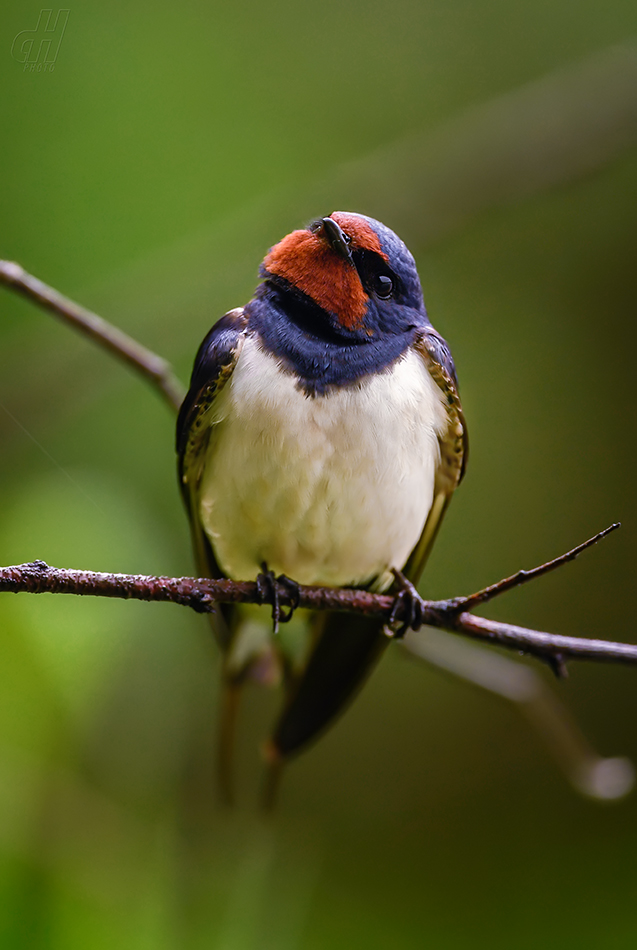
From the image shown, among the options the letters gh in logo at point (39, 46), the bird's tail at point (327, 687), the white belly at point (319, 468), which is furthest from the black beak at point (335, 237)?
the bird's tail at point (327, 687)

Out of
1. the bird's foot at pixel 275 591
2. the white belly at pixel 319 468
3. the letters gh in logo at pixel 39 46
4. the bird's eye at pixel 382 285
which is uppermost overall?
the letters gh in logo at pixel 39 46

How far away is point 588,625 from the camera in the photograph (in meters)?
2.35

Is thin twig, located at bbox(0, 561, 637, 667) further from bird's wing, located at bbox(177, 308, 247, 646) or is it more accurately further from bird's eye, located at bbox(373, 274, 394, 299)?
bird's eye, located at bbox(373, 274, 394, 299)

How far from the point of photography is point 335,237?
35.9 inches

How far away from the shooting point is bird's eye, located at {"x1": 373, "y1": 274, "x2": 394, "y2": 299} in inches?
38.9

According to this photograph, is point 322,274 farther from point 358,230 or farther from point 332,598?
point 332,598

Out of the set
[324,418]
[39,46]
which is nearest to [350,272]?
[324,418]

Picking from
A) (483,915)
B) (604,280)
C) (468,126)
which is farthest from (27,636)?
(604,280)

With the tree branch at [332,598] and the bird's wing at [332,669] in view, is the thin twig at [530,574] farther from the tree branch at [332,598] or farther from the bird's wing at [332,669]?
the bird's wing at [332,669]

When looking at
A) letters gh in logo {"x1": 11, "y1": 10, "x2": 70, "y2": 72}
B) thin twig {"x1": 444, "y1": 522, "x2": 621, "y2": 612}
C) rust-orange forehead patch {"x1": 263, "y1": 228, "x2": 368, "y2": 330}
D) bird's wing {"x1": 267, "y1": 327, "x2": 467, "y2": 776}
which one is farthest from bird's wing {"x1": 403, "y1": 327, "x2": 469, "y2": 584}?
letters gh in logo {"x1": 11, "y1": 10, "x2": 70, "y2": 72}

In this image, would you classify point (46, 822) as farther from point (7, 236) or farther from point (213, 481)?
point (7, 236)

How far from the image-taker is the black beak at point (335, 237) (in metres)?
0.91

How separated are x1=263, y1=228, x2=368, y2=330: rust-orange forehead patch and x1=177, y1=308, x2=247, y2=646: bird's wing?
100mm

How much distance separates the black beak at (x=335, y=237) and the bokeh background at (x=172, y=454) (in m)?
0.39
